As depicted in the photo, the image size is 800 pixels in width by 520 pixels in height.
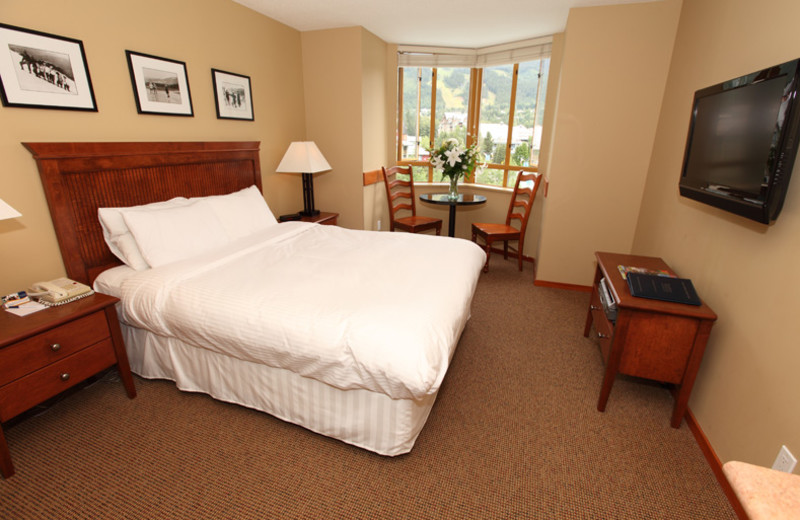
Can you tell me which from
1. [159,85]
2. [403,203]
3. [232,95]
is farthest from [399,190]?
[159,85]

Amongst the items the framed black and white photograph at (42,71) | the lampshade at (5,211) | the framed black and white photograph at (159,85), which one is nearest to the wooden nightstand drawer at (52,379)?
the lampshade at (5,211)

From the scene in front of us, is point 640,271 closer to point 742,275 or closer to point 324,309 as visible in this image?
point 742,275

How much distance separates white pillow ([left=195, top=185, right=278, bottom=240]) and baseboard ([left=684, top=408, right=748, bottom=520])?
3024 millimetres

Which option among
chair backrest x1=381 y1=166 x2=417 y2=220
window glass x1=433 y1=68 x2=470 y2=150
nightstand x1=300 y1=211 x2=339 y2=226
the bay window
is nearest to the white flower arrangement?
the bay window

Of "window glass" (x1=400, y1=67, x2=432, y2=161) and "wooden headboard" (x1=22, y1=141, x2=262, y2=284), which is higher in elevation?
"window glass" (x1=400, y1=67, x2=432, y2=161)

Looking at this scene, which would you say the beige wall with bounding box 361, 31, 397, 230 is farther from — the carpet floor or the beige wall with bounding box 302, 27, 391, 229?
the carpet floor

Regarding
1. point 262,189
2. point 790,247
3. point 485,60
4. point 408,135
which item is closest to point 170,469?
point 262,189

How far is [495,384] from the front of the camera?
2281 mm

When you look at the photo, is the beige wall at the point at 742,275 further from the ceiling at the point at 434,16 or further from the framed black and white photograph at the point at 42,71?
the framed black and white photograph at the point at 42,71

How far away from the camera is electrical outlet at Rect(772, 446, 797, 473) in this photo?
129 cm

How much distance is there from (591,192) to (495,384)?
211cm

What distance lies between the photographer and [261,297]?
5.89 ft

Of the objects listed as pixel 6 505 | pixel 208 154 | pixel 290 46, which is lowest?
pixel 6 505

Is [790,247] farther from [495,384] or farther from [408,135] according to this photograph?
[408,135]
